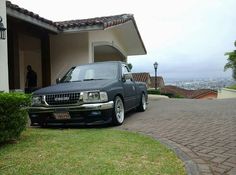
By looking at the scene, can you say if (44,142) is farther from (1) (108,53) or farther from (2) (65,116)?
(1) (108,53)

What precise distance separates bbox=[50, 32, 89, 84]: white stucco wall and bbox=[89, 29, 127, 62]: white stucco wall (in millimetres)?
325

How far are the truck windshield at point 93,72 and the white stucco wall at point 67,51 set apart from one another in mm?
4027

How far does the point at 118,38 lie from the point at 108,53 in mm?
1993

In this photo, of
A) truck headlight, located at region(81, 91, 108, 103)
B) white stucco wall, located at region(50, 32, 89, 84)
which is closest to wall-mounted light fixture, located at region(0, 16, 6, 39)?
truck headlight, located at region(81, 91, 108, 103)

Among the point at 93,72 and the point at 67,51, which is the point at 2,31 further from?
the point at 67,51

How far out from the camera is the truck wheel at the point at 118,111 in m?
8.38

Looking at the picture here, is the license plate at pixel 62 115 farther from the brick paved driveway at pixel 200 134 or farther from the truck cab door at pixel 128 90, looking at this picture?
the truck cab door at pixel 128 90

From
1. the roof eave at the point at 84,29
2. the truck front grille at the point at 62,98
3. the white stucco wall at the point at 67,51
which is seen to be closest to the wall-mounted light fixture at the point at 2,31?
the truck front grille at the point at 62,98

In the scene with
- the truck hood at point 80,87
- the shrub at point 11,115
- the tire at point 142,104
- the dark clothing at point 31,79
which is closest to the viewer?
the shrub at point 11,115

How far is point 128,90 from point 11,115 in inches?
169

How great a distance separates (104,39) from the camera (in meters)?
16.0

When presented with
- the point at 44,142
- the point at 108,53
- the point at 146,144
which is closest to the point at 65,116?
the point at 44,142

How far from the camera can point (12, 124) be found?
6062 mm

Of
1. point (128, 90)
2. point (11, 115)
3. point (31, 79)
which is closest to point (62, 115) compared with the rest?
point (11, 115)
